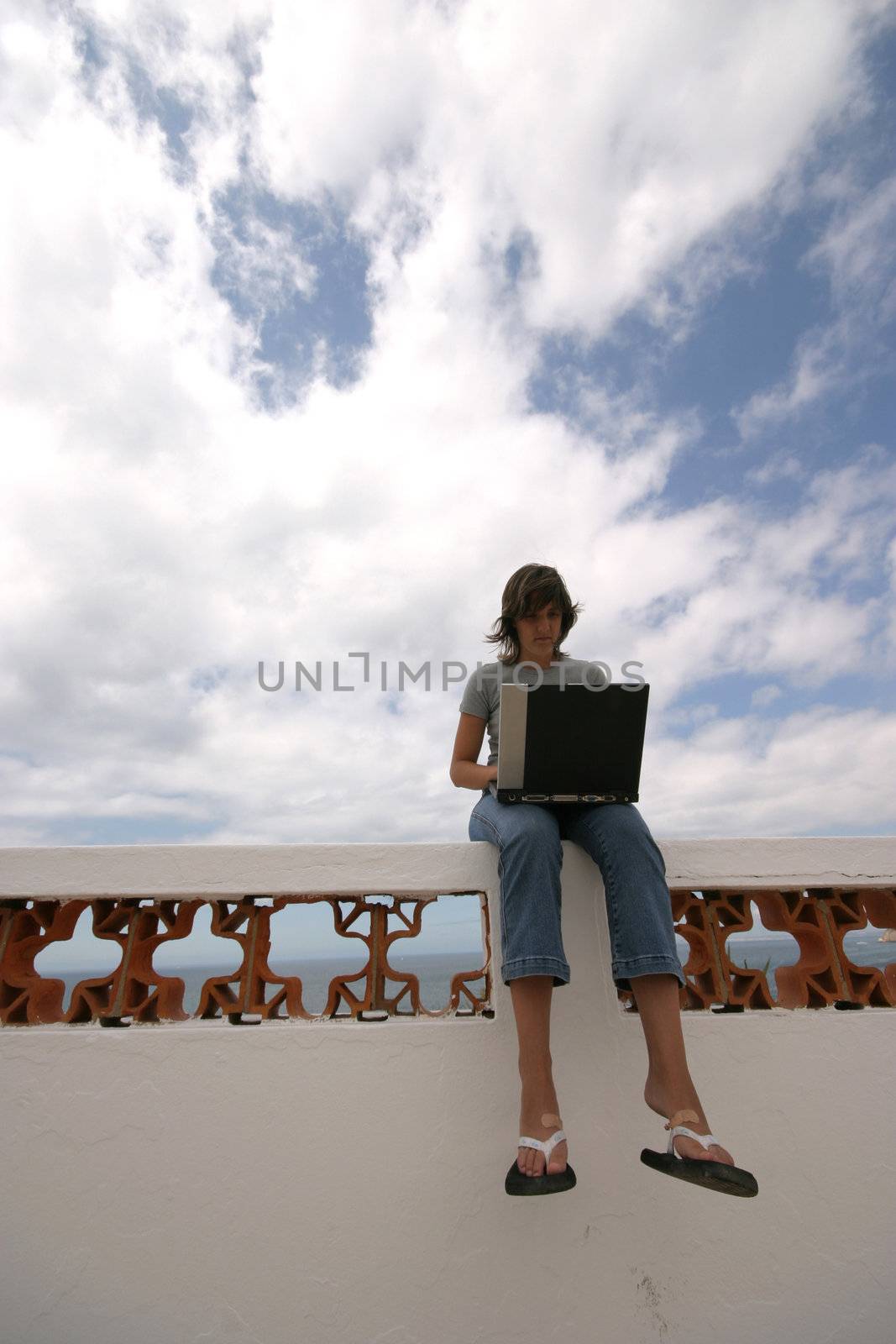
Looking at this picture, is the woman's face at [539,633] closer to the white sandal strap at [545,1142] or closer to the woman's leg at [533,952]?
the woman's leg at [533,952]

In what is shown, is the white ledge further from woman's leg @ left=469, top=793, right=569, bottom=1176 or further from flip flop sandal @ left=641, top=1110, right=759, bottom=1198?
flip flop sandal @ left=641, top=1110, right=759, bottom=1198

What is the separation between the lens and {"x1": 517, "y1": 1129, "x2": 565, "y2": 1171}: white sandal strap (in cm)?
122

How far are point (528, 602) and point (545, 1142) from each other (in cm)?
131

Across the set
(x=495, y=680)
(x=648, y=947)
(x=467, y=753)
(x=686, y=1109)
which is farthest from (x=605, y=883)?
(x=495, y=680)

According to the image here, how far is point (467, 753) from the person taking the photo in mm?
1909

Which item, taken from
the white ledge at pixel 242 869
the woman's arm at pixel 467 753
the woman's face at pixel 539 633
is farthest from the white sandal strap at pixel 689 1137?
the woman's face at pixel 539 633

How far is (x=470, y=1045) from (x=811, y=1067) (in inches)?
32.2

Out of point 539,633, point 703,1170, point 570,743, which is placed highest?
point 539,633

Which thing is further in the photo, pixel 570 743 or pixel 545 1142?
pixel 570 743

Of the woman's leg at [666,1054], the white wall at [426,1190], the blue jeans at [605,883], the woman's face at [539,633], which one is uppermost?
the woman's face at [539,633]

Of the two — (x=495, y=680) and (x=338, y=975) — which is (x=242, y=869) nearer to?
(x=338, y=975)

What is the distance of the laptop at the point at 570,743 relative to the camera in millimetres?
1535

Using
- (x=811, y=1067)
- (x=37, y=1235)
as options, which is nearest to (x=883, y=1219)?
(x=811, y=1067)

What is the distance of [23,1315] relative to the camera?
1.40m
